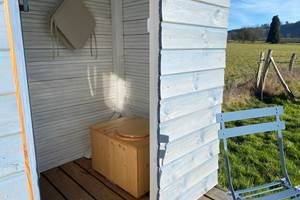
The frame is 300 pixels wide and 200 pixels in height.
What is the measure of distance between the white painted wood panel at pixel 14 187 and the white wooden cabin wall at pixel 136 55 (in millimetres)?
1569

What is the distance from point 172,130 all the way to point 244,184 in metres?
1.04

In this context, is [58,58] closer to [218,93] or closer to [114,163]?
[114,163]

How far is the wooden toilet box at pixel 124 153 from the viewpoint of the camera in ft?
5.94

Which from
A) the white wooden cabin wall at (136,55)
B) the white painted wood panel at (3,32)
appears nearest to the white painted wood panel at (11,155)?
the white painted wood panel at (3,32)

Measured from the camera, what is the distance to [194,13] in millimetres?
1414

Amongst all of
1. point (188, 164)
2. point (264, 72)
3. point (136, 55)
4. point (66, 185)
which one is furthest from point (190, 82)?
point (264, 72)

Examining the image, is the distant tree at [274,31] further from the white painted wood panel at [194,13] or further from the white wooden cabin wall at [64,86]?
the white wooden cabin wall at [64,86]

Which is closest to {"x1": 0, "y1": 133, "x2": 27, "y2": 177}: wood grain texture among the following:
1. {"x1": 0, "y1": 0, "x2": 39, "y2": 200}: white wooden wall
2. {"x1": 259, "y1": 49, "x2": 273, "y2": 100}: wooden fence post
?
{"x1": 0, "y1": 0, "x2": 39, "y2": 200}: white wooden wall

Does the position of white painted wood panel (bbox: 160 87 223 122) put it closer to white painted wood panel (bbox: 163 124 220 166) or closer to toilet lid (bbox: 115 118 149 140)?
white painted wood panel (bbox: 163 124 220 166)

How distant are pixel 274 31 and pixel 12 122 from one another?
3.64 metres

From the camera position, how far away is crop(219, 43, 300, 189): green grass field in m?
2.15

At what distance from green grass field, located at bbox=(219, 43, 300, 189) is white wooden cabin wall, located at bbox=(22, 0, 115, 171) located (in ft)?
4.39

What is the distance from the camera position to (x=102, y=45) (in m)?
2.43

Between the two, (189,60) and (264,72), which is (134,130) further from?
(264,72)
